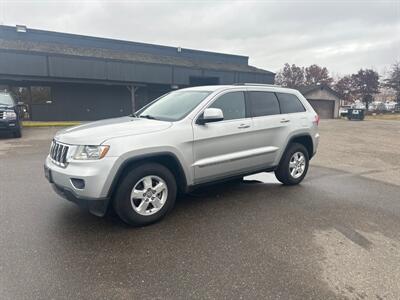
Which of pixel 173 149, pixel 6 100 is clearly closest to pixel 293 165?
pixel 173 149

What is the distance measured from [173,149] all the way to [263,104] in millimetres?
1993

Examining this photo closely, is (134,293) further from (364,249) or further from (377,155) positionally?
(377,155)

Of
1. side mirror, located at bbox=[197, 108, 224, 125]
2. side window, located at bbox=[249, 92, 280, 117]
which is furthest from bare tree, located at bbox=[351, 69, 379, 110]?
side mirror, located at bbox=[197, 108, 224, 125]

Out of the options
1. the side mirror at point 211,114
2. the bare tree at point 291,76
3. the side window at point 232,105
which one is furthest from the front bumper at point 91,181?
the bare tree at point 291,76

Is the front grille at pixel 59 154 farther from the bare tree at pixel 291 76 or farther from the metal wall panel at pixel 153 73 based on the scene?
the bare tree at pixel 291 76

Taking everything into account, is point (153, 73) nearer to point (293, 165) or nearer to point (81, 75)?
point (81, 75)

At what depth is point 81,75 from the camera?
794 inches

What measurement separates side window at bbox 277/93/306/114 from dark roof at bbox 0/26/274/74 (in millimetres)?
19160

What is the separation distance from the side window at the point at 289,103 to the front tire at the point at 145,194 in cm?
256

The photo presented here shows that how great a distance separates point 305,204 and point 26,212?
409 cm

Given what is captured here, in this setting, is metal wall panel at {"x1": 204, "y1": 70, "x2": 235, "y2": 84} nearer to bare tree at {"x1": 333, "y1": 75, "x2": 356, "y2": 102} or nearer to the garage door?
the garage door

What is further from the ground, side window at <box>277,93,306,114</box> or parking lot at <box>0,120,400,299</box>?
side window at <box>277,93,306,114</box>

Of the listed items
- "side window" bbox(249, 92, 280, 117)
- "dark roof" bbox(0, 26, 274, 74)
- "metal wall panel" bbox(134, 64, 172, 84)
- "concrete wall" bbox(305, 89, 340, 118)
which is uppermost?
"dark roof" bbox(0, 26, 274, 74)

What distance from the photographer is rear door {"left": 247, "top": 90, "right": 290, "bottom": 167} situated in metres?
4.56
